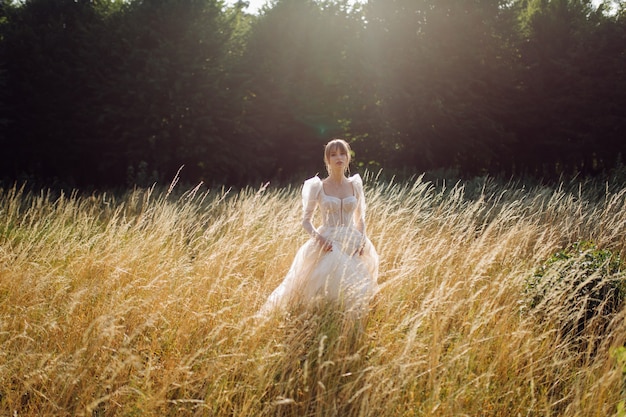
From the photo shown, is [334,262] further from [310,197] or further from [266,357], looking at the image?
[266,357]

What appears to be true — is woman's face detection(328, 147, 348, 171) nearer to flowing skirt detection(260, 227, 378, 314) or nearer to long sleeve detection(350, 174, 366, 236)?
long sleeve detection(350, 174, 366, 236)

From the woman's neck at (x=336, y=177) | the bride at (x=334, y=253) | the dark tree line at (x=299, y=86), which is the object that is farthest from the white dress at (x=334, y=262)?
the dark tree line at (x=299, y=86)

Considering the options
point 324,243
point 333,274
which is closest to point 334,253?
point 324,243

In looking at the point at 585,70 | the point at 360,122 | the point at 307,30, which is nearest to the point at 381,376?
the point at 360,122

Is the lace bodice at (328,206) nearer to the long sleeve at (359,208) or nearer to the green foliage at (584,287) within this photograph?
the long sleeve at (359,208)

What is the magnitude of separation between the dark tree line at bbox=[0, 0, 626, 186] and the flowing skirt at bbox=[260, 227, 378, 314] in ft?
46.3

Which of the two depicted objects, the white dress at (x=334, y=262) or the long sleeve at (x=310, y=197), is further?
the long sleeve at (x=310, y=197)

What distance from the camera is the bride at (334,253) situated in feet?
12.4

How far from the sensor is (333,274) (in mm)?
4082

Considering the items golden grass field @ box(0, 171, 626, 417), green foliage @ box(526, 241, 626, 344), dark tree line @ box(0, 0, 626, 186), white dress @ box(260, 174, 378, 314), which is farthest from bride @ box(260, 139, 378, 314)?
dark tree line @ box(0, 0, 626, 186)

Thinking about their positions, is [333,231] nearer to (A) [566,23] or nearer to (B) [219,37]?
(B) [219,37]

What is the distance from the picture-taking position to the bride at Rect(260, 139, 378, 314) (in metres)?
3.79

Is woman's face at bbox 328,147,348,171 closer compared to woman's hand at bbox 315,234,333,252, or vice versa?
woman's hand at bbox 315,234,333,252

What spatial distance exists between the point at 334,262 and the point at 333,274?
0.66 feet
